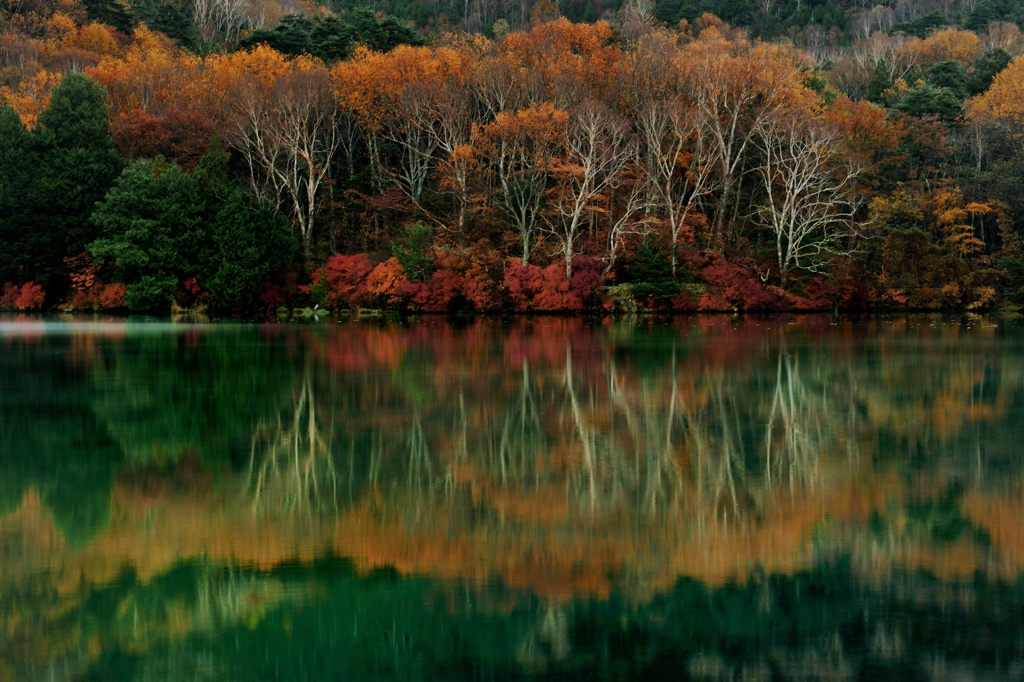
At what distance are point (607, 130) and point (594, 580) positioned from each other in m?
42.2

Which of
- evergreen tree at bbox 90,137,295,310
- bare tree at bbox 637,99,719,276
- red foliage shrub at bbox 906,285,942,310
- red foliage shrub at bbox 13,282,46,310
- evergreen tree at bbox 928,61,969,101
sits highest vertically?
evergreen tree at bbox 928,61,969,101

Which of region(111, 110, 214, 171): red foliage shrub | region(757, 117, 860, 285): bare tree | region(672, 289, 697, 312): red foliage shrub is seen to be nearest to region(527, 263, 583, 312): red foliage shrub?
region(672, 289, 697, 312): red foliage shrub

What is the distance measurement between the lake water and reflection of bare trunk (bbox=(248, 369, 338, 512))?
0.06 metres

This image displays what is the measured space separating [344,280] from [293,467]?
127ft

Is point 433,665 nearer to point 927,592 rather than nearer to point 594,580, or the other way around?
point 594,580

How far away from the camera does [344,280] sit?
4984 centimetres

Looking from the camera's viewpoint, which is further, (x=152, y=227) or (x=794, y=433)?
(x=152, y=227)

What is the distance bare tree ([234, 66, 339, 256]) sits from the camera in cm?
5144

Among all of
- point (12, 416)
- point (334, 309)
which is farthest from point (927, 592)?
point (334, 309)

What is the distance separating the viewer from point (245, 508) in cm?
996

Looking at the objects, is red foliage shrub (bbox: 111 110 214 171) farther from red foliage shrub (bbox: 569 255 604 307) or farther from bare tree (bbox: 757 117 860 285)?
bare tree (bbox: 757 117 860 285)

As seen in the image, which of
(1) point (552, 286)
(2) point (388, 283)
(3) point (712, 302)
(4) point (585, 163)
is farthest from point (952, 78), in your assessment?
(2) point (388, 283)

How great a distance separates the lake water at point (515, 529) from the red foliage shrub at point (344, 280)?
97.5ft

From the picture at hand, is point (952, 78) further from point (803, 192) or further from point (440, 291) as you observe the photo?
point (440, 291)
